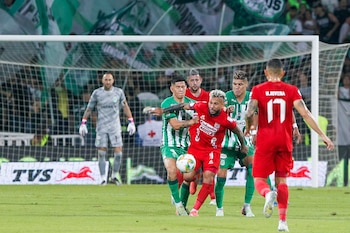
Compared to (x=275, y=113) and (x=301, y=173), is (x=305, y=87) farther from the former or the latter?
(x=275, y=113)

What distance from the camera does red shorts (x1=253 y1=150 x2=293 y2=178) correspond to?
45.2ft

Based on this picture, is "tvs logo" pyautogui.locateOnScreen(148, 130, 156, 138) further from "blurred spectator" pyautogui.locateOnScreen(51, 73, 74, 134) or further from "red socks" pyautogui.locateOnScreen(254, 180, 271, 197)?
"red socks" pyautogui.locateOnScreen(254, 180, 271, 197)

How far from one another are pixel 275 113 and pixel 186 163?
292cm

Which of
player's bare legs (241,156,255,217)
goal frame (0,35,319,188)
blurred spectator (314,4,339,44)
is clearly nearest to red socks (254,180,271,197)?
player's bare legs (241,156,255,217)

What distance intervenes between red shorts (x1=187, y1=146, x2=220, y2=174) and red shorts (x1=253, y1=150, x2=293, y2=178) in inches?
103

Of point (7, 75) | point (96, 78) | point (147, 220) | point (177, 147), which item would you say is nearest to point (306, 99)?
point (96, 78)

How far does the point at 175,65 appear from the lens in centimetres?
2784

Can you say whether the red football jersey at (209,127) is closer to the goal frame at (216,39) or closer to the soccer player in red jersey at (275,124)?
the soccer player in red jersey at (275,124)

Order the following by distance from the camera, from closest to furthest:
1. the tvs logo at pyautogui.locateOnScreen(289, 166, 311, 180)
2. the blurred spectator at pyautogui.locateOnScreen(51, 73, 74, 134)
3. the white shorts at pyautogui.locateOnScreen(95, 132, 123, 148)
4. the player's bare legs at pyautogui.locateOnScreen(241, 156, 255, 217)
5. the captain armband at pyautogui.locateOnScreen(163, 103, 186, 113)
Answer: the captain armband at pyautogui.locateOnScreen(163, 103, 186, 113), the player's bare legs at pyautogui.locateOnScreen(241, 156, 255, 217), the white shorts at pyautogui.locateOnScreen(95, 132, 123, 148), the tvs logo at pyautogui.locateOnScreen(289, 166, 311, 180), the blurred spectator at pyautogui.locateOnScreen(51, 73, 74, 134)

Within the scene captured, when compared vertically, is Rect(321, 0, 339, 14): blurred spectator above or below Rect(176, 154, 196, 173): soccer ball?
above

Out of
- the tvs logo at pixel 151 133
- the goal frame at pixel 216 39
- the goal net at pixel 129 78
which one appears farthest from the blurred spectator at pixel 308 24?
the tvs logo at pixel 151 133

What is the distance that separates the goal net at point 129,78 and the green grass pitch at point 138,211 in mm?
1531

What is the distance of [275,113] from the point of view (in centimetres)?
1367

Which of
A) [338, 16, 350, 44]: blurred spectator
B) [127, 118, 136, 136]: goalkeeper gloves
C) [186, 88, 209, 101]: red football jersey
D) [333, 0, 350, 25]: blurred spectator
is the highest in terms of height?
[333, 0, 350, 25]: blurred spectator
